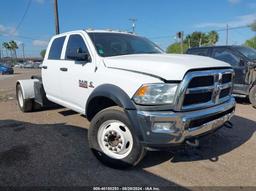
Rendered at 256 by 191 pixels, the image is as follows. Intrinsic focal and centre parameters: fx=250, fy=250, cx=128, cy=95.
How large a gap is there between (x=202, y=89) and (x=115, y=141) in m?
1.42

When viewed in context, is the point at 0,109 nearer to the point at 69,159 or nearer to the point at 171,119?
the point at 69,159

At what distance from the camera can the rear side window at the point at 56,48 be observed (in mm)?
5410

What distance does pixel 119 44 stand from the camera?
4645 mm

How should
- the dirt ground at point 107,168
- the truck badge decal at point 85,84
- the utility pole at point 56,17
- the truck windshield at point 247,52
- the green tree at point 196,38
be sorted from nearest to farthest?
the dirt ground at point 107,168
the truck badge decal at point 85,84
the truck windshield at point 247,52
the utility pole at point 56,17
the green tree at point 196,38

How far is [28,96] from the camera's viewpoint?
22.9 ft

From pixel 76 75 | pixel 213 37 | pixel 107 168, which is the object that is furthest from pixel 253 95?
pixel 213 37

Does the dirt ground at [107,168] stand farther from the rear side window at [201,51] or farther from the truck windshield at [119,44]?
the rear side window at [201,51]

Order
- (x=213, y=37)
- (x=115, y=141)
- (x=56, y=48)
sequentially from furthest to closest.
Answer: (x=213, y=37)
(x=56, y=48)
(x=115, y=141)

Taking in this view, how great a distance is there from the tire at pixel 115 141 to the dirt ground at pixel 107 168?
0.16 m

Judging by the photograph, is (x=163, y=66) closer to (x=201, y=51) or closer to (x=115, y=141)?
(x=115, y=141)

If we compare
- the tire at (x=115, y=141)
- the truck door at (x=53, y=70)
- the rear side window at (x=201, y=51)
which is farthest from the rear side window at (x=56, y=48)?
the rear side window at (x=201, y=51)

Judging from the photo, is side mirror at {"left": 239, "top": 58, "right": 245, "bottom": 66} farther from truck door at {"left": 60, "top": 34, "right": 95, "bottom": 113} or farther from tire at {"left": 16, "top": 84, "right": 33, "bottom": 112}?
tire at {"left": 16, "top": 84, "right": 33, "bottom": 112}

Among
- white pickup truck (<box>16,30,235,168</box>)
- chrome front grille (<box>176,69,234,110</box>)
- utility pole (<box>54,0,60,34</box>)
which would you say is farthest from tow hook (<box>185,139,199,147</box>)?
utility pole (<box>54,0,60,34</box>)

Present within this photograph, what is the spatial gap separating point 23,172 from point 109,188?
1.32 m
